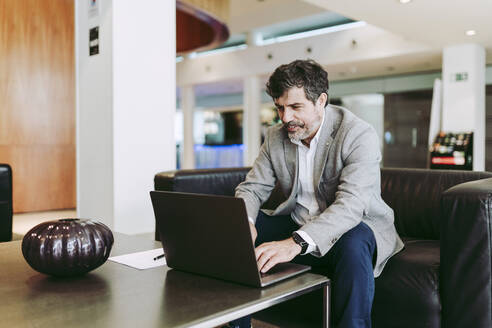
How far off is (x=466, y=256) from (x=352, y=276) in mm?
410

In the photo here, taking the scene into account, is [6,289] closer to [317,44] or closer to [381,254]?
[381,254]

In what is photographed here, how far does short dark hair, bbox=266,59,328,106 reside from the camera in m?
1.74

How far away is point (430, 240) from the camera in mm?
2145

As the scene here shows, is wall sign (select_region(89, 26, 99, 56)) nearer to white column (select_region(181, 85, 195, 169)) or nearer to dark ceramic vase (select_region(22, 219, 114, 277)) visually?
dark ceramic vase (select_region(22, 219, 114, 277))

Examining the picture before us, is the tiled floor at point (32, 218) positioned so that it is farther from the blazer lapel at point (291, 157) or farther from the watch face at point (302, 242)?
the watch face at point (302, 242)

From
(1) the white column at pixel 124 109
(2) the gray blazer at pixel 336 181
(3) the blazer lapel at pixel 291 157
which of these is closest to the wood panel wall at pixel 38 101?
(1) the white column at pixel 124 109

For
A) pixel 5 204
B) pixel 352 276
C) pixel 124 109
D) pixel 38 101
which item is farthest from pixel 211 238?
pixel 38 101

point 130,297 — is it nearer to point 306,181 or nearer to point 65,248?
point 65,248

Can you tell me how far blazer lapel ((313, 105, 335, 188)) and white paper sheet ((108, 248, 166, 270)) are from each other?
28.4 inches

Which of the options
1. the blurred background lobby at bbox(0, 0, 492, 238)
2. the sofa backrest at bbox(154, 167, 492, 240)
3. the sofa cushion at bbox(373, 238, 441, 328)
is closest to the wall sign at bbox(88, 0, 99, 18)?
the blurred background lobby at bbox(0, 0, 492, 238)

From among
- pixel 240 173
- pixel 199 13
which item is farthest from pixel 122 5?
pixel 199 13

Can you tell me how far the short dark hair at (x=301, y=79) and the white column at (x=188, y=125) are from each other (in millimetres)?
8978

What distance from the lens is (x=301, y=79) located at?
1737 mm

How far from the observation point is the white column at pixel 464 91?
6.70 meters
